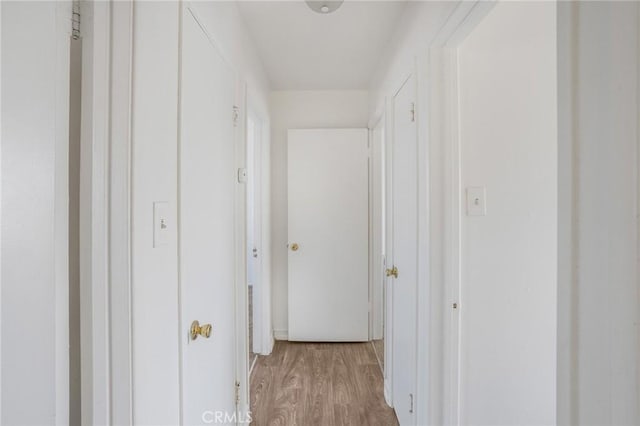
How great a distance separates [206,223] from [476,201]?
1.15m

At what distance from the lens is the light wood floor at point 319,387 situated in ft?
5.80

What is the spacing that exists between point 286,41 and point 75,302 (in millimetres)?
1931

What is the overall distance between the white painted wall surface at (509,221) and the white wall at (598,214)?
0.82m

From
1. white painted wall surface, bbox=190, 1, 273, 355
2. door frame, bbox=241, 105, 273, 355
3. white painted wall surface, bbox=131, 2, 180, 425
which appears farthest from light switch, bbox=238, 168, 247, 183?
door frame, bbox=241, 105, 273, 355

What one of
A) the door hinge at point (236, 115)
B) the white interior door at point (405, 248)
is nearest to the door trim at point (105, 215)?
the door hinge at point (236, 115)

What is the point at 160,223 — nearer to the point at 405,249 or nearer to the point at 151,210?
the point at 151,210

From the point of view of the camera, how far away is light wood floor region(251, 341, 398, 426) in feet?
5.80

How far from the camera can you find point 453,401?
1.22 metres

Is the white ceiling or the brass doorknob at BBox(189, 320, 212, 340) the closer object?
the brass doorknob at BBox(189, 320, 212, 340)

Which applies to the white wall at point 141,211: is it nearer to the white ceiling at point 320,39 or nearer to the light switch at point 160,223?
the light switch at point 160,223

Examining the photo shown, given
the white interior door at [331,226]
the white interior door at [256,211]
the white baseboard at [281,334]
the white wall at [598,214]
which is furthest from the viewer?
the white baseboard at [281,334]

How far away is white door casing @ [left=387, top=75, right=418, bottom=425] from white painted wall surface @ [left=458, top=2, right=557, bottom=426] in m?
0.24

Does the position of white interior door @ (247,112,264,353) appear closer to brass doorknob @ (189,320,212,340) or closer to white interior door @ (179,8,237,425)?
white interior door @ (179,8,237,425)

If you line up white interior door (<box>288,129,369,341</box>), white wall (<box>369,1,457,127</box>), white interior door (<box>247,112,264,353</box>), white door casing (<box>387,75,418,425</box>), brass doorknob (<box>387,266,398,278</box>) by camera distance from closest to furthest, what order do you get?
white wall (<box>369,1,457,127</box>) < white door casing (<box>387,75,418,425</box>) < brass doorknob (<box>387,266,398,278</box>) < white interior door (<box>247,112,264,353</box>) < white interior door (<box>288,129,369,341</box>)
